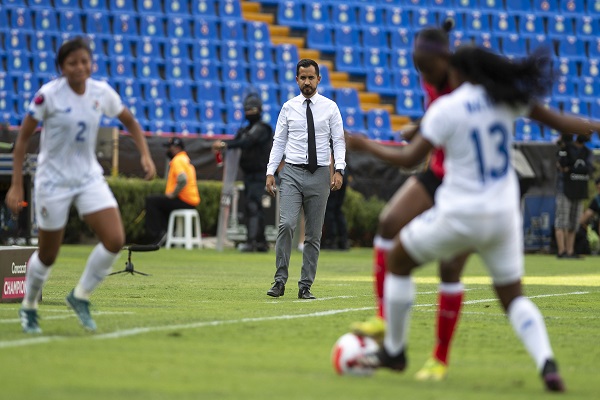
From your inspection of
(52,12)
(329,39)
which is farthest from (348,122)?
(52,12)

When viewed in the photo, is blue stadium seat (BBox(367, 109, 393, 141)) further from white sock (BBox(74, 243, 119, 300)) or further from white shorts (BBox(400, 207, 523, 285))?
white shorts (BBox(400, 207, 523, 285))

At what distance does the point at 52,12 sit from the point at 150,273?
44.1ft

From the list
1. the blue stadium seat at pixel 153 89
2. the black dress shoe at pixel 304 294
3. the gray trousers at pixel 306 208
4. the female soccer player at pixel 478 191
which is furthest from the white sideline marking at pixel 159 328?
the blue stadium seat at pixel 153 89

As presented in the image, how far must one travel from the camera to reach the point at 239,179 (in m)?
24.0

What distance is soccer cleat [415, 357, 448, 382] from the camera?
241 inches

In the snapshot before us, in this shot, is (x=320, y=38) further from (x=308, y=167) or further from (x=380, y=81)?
(x=308, y=167)

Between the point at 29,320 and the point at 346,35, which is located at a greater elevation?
the point at 346,35

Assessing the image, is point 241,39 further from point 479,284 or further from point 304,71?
point 304,71

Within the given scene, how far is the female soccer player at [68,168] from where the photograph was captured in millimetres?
7727

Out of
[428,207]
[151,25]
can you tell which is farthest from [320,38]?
[428,207]

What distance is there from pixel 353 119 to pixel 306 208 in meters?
17.6

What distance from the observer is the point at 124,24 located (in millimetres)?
27953

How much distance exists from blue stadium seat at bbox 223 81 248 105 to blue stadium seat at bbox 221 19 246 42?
→ 1.53 m

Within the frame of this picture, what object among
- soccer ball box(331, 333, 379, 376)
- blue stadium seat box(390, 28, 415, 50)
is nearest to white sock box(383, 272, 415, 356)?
soccer ball box(331, 333, 379, 376)
